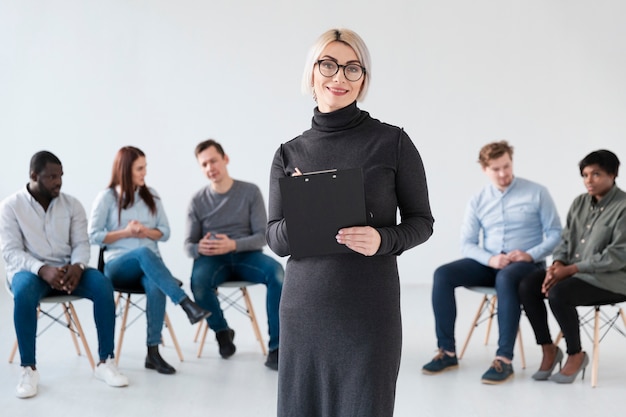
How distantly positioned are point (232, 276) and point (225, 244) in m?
0.22

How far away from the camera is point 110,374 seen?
4.00 m

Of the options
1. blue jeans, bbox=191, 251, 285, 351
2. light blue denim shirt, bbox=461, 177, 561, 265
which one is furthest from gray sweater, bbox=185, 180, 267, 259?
light blue denim shirt, bbox=461, 177, 561, 265

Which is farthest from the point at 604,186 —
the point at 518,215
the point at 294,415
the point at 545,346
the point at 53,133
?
the point at 53,133

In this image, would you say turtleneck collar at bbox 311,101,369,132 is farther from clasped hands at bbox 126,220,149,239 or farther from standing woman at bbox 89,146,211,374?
clasped hands at bbox 126,220,149,239

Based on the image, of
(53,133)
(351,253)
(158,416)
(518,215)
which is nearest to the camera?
(351,253)

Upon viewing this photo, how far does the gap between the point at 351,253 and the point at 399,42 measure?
5389 millimetres

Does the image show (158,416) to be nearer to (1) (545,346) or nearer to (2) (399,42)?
(1) (545,346)

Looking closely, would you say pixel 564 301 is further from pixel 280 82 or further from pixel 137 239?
pixel 280 82

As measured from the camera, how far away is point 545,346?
165 inches

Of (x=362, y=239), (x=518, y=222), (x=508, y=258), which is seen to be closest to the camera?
(x=362, y=239)

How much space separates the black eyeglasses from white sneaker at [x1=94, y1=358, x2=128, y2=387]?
254cm

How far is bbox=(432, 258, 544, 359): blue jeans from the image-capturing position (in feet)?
13.7

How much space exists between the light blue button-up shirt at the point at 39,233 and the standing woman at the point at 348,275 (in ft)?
7.98

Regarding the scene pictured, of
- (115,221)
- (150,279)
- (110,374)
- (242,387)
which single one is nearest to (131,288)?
(150,279)
